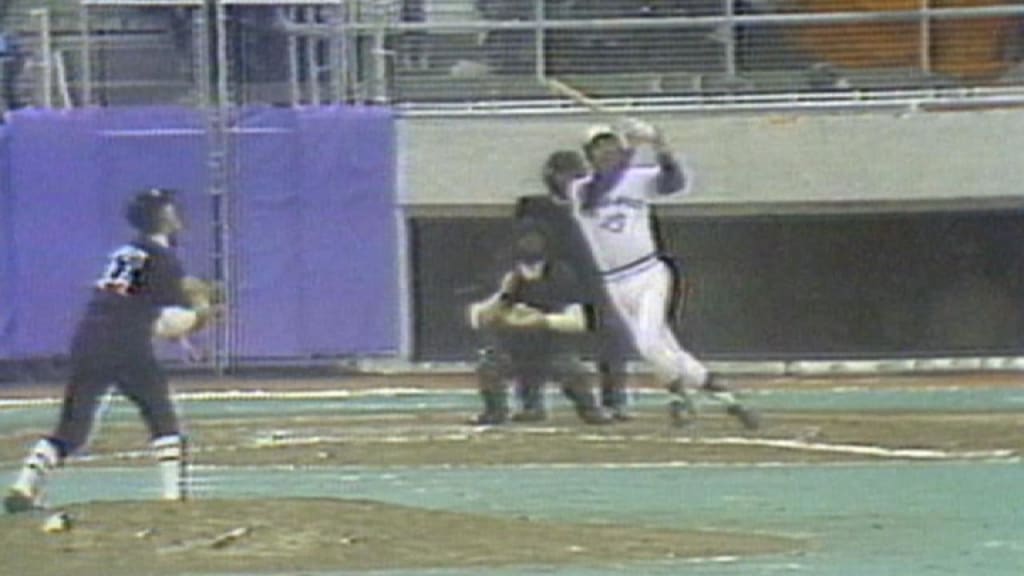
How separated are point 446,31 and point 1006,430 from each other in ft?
33.6

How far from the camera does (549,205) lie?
21844 millimetres

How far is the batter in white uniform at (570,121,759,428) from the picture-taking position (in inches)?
796

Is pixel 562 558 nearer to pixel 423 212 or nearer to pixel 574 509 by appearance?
pixel 574 509

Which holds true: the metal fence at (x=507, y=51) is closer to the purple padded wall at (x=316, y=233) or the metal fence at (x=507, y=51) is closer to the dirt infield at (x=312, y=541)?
the purple padded wall at (x=316, y=233)

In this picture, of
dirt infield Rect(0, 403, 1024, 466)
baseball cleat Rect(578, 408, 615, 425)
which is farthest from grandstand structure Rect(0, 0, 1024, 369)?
baseball cleat Rect(578, 408, 615, 425)

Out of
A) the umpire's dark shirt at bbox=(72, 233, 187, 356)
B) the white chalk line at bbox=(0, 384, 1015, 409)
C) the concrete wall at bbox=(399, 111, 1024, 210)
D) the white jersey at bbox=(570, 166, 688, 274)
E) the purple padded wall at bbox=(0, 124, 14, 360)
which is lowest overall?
the white chalk line at bbox=(0, 384, 1015, 409)

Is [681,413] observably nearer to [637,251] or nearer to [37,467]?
[637,251]

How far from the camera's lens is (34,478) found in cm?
1555

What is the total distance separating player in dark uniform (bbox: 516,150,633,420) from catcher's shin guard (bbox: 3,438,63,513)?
21.7ft

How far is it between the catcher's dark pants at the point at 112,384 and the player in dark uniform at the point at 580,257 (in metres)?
6.36

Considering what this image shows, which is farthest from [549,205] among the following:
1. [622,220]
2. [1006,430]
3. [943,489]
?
[943,489]

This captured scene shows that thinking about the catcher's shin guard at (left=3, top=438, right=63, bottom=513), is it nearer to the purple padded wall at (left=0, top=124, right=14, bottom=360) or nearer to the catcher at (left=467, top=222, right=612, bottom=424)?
the catcher at (left=467, top=222, right=612, bottom=424)

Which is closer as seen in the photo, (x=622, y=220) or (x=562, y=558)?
(x=562, y=558)

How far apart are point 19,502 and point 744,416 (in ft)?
21.3
